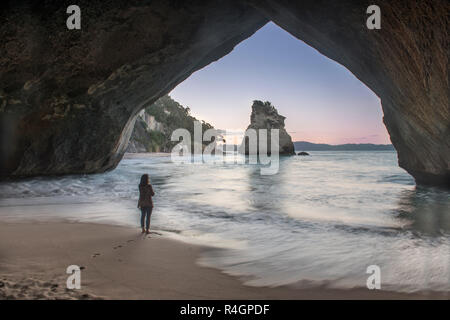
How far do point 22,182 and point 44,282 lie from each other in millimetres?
10661

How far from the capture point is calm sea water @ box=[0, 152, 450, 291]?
3.97 m

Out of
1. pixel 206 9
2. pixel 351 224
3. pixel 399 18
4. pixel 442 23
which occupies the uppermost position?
pixel 206 9

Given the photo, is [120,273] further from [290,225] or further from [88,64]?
[88,64]

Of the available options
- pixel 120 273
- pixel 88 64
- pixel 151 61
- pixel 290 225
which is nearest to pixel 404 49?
pixel 290 225

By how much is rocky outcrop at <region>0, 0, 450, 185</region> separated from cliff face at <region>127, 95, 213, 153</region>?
4252 cm

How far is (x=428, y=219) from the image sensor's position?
7.30 metres

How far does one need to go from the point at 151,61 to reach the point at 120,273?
9.04 meters

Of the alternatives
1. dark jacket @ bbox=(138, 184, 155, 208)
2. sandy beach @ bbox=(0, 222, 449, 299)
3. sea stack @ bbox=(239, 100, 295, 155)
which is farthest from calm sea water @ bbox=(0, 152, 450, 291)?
sea stack @ bbox=(239, 100, 295, 155)

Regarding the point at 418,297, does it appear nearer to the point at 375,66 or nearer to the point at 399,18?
the point at 399,18

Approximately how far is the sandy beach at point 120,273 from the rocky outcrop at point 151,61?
5044 millimetres
